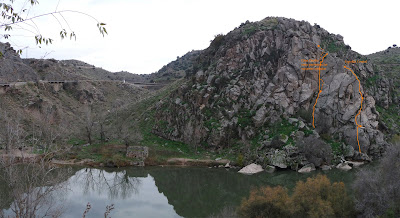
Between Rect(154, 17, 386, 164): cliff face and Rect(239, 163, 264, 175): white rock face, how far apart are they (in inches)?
158

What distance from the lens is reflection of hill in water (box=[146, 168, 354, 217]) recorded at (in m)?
25.4

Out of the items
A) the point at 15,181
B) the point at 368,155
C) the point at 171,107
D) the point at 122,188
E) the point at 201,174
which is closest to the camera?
the point at 15,181

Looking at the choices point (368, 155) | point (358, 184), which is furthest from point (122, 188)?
point (368, 155)

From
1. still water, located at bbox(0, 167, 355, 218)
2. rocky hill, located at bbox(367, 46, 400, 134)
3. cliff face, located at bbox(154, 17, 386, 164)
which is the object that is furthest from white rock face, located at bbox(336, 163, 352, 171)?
rocky hill, located at bbox(367, 46, 400, 134)

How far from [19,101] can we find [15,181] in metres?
52.1

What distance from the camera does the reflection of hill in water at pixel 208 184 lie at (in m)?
25.4

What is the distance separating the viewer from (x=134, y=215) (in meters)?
22.6

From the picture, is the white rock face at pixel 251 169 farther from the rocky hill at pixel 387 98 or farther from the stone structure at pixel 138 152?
the rocky hill at pixel 387 98

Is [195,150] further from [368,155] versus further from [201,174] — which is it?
[368,155]

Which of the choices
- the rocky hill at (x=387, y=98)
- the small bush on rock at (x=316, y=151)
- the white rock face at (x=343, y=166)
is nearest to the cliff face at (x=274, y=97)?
the rocky hill at (x=387, y=98)

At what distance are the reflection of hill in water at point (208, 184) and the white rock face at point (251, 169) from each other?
113 cm

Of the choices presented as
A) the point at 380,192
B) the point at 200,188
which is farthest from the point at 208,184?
the point at 380,192

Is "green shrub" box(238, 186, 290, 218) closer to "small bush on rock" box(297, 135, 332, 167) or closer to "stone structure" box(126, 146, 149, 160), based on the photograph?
"small bush on rock" box(297, 135, 332, 167)

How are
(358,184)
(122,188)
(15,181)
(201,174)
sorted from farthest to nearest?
(201,174) < (122,188) < (358,184) < (15,181)
